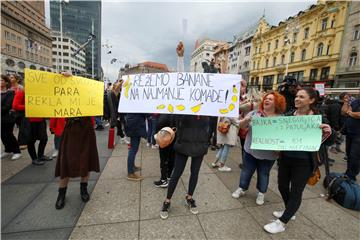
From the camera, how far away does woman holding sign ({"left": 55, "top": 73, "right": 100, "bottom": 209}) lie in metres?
2.47

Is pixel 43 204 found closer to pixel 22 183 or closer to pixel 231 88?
pixel 22 183

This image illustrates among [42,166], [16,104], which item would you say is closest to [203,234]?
[42,166]

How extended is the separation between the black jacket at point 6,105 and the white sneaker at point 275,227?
529 centimetres

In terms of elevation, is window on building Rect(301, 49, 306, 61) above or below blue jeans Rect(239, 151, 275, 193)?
above

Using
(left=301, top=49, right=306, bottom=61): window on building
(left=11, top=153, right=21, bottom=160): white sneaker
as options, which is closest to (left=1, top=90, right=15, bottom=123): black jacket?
(left=11, top=153, right=21, bottom=160): white sneaker

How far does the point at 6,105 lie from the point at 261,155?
5148mm

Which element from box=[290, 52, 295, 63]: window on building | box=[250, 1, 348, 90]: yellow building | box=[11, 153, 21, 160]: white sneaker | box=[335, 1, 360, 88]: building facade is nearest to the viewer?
box=[11, 153, 21, 160]: white sneaker

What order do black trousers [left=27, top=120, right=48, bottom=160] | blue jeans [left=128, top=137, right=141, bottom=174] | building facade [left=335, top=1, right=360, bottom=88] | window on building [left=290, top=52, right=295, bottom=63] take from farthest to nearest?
1. window on building [left=290, top=52, right=295, bottom=63]
2. building facade [left=335, top=1, right=360, bottom=88]
3. black trousers [left=27, top=120, right=48, bottom=160]
4. blue jeans [left=128, top=137, right=141, bottom=174]

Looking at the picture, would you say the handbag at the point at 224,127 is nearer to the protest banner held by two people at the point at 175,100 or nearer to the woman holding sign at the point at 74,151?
the protest banner held by two people at the point at 175,100

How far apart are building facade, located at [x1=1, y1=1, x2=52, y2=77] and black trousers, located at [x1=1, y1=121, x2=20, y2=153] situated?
4008 cm

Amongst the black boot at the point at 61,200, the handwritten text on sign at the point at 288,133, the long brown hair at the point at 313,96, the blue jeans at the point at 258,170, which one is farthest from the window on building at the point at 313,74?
the black boot at the point at 61,200

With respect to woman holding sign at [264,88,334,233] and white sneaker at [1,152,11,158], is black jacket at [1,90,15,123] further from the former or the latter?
woman holding sign at [264,88,334,233]

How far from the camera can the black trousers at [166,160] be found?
3.26m

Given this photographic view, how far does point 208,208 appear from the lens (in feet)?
8.94
